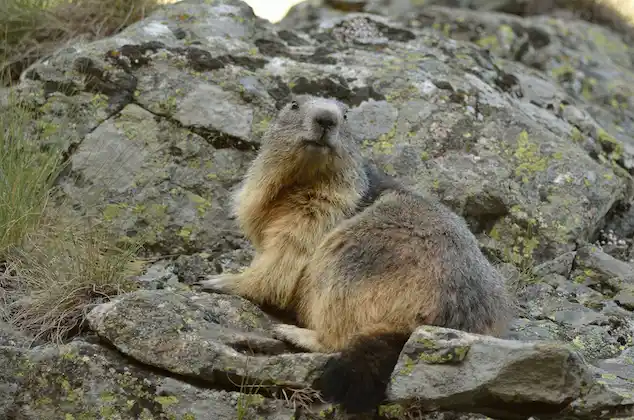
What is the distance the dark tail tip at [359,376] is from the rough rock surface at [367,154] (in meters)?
0.09

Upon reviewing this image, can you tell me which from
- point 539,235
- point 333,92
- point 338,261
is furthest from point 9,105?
point 539,235

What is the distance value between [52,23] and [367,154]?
390cm

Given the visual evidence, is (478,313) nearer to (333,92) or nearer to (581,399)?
(581,399)

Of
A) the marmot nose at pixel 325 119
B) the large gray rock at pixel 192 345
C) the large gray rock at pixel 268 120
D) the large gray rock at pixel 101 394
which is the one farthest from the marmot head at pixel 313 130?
the large gray rock at pixel 101 394

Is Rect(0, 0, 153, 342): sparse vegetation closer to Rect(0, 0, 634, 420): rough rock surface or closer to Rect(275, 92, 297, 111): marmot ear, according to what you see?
Rect(0, 0, 634, 420): rough rock surface

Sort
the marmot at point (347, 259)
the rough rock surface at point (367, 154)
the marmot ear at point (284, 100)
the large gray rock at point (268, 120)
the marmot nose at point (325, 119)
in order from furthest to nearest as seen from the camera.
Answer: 1. the marmot ear at point (284, 100)
2. the large gray rock at point (268, 120)
3. the marmot nose at point (325, 119)
4. the marmot at point (347, 259)
5. the rough rock surface at point (367, 154)

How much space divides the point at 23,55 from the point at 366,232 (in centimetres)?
510

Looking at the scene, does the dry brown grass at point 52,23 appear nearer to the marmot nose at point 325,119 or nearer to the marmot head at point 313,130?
the marmot head at point 313,130

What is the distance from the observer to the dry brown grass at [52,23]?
9.02 m

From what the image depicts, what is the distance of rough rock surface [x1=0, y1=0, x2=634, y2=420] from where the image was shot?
15.5 ft

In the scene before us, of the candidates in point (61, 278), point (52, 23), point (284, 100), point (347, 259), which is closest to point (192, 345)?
point (347, 259)

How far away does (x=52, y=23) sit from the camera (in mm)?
9211

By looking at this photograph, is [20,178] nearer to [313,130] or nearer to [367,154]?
[313,130]

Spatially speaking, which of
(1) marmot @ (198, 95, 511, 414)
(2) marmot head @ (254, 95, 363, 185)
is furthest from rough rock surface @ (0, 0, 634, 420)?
(2) marmot head @ (254, 95, 363, 185)
